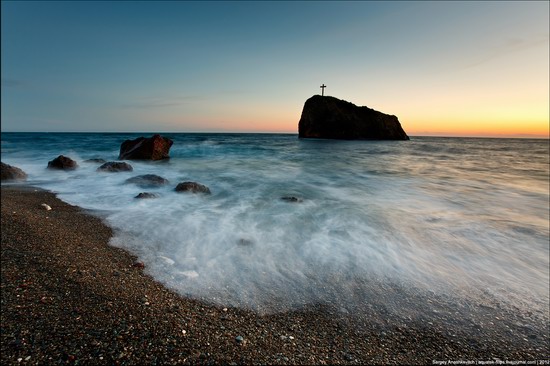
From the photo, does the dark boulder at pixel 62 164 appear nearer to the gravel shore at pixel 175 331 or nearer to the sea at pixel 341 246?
the sea at pixel 341 246

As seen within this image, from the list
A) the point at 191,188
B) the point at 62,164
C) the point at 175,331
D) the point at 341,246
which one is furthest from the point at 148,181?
the point at 175,331

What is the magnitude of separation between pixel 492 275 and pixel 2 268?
621 cm

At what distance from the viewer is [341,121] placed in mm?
53625

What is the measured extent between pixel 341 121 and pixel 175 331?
54.3 m

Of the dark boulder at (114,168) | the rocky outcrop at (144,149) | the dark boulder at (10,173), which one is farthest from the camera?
the rocky outcrop at (144,149)

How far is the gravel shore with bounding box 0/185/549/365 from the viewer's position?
2.26 m

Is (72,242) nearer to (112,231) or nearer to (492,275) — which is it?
(112,231)

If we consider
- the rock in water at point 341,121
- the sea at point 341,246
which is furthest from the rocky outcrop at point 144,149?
the rock in water at point 341,121

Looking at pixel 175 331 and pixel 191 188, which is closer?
pixel 175 331

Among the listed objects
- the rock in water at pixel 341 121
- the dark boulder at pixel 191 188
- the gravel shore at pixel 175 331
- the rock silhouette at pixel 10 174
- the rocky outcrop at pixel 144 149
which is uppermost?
the rock in water at pixel 341 121

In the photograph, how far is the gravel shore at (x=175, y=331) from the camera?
7.40ft

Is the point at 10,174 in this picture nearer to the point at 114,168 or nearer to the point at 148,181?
the point at 114,168

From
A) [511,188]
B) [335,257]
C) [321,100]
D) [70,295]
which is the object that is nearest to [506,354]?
[335,257]

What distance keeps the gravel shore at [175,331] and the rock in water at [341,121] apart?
174 feet
